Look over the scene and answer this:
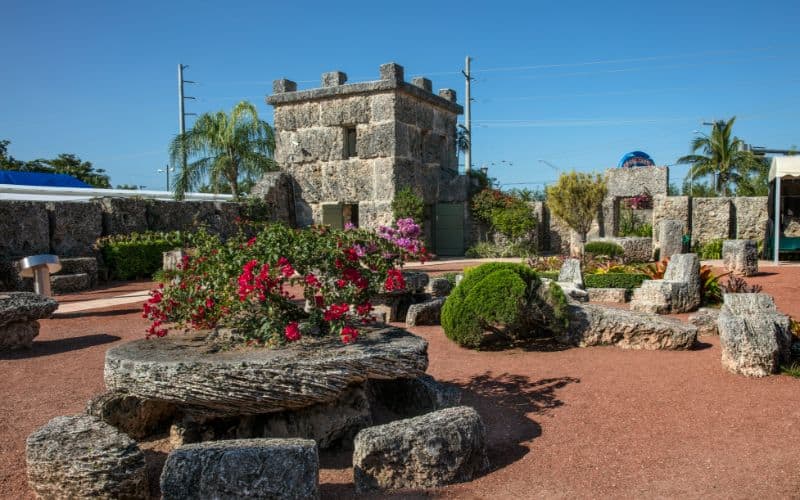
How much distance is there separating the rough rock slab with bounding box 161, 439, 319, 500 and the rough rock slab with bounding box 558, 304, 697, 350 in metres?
4.72

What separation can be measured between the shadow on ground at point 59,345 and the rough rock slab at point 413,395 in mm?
4723

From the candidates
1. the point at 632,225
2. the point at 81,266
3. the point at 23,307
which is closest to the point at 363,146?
the point at 81,266

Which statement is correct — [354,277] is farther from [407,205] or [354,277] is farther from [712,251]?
[712,251]

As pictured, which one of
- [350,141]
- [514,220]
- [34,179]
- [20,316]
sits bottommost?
[20,316]

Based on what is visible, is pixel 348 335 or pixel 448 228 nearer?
pixel 348 335

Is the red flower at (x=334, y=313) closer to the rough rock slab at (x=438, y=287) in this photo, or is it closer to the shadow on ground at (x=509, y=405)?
the shadow on ground at (x=509, y=405)

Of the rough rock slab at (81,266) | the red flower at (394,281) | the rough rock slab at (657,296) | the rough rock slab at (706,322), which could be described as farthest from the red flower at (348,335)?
the rough rock slab at (81,266)

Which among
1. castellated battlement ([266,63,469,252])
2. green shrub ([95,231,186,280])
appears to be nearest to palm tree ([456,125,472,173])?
castellated battlement ([266,63,469,252])

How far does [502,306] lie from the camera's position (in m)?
7.06

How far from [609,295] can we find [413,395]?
262 inches

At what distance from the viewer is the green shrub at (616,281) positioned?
1121 centimetres

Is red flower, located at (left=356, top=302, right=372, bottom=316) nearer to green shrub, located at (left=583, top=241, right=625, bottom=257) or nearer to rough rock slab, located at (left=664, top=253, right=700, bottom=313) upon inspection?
rough rock slab, located at (left=664, top=253, right=700, bottom=313)

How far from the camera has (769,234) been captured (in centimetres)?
1675

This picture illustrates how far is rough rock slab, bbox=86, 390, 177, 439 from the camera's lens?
448 centimetres
